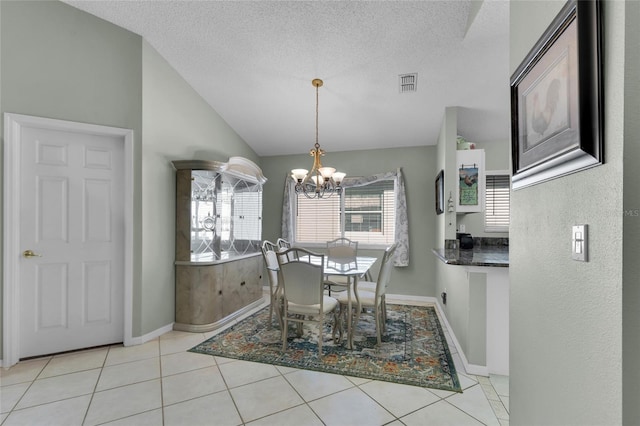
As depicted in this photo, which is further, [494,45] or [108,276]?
[108,276]

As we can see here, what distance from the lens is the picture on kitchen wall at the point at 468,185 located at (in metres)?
3.37

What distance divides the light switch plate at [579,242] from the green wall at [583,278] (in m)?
0.02

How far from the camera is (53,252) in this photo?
2.72 meters

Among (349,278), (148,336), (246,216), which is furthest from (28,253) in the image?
(349,278)

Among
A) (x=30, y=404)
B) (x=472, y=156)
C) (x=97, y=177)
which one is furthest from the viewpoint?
(x=472, y=156)

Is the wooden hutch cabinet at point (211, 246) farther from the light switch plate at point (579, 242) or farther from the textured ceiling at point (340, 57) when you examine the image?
the light switch plate at point (579, 242)

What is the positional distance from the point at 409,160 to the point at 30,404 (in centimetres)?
480

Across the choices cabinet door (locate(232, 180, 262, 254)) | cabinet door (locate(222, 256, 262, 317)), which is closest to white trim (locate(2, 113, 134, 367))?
cabinet door (locate(222, 256, 262, 317))

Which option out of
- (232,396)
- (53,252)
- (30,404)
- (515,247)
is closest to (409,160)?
(515,247)

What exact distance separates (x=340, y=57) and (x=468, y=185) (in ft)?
6.45

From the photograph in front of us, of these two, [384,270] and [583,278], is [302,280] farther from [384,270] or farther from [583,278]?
[583,278]

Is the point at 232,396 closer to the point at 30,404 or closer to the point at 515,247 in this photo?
the point at 30,404

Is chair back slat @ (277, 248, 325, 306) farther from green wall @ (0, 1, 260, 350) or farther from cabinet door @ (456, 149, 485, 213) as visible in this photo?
cabinet door @ (456, 149, 485, 213)

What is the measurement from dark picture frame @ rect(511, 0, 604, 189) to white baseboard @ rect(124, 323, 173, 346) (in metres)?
3.45
